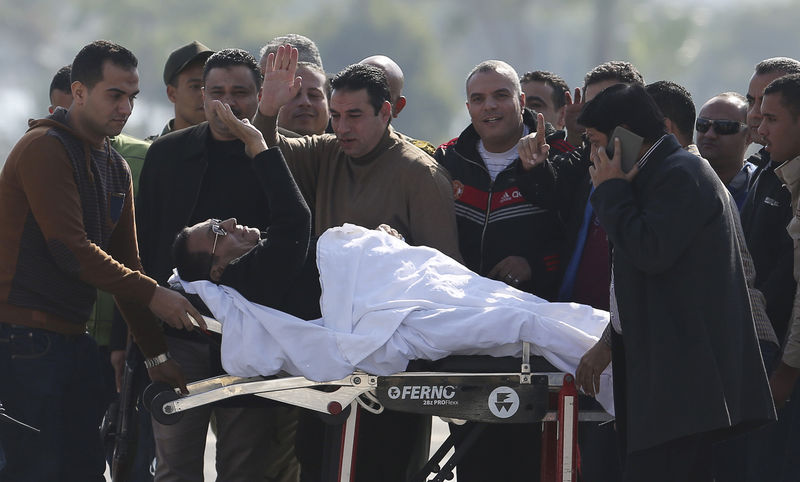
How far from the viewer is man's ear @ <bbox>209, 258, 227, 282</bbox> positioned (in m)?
4.63

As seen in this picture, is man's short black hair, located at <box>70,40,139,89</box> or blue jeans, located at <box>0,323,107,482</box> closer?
blue jeans, located at <box>0,323,107,482</box>

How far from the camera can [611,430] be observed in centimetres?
490

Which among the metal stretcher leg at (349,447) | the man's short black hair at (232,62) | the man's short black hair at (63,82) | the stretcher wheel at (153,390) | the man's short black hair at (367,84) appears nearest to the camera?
the metal stretcher leg at (349,447)

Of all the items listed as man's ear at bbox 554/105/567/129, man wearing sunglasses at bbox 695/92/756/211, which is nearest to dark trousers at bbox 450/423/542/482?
man wearing sunglasses at bbox 695/92/756/211

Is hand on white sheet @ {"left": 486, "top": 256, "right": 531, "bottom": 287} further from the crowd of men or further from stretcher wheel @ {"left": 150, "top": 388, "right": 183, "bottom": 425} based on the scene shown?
stretcher wheel @ {"left": 150, "top": 388, "right": 183, "bottom": 425}

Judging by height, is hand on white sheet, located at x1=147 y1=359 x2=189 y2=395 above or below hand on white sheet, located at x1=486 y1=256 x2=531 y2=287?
below

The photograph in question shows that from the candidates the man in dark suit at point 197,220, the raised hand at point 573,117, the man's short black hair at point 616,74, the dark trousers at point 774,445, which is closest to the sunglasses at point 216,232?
the man in dark suit at point 197,220

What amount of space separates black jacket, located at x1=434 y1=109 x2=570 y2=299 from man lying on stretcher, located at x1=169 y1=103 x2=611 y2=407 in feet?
2.59

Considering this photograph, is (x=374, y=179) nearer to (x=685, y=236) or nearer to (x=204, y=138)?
(x=204, y=138)

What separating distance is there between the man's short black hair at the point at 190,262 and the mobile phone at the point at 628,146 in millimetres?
1644

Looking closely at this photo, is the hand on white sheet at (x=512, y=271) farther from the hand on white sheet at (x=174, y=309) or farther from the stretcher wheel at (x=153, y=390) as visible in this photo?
the stretcher wheel at (x=153, y=390)

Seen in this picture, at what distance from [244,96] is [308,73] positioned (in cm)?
90

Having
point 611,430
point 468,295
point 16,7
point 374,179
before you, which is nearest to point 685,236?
point 468,295

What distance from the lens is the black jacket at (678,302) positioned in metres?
3.77
